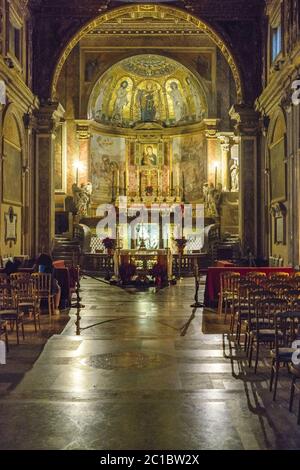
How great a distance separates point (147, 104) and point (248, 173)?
46.3 feet

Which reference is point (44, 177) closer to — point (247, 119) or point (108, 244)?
point (108, 244)

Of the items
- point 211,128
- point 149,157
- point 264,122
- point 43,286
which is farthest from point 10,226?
point 149,157

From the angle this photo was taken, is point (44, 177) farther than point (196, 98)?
No

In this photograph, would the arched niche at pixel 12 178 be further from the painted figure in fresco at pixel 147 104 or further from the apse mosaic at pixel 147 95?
the painted figure in fresco at pixel 147 104

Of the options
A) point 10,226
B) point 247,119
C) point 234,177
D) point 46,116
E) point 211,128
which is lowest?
point 10,226

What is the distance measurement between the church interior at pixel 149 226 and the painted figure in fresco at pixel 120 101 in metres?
0.12

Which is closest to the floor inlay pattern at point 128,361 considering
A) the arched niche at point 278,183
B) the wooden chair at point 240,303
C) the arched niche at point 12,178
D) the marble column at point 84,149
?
the wooden chair at point 240,303

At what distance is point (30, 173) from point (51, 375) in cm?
1423

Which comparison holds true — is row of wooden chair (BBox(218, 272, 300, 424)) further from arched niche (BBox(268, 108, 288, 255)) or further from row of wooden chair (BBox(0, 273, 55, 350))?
arched niche (BBox(268, 108, 288, 255))

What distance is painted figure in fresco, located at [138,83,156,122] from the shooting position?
109 ft

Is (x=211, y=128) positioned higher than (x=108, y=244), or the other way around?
(x=211, y=128)

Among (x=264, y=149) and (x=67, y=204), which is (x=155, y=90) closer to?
(x=67, y=204)

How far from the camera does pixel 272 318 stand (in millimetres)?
8945

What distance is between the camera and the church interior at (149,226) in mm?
5906
